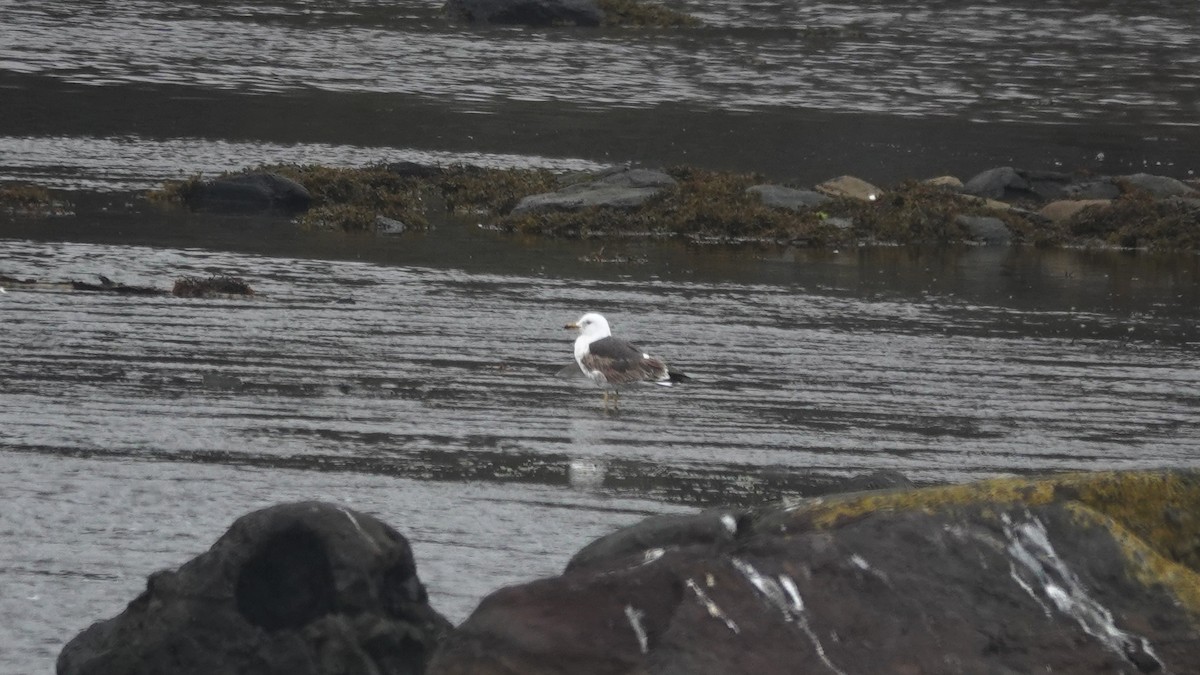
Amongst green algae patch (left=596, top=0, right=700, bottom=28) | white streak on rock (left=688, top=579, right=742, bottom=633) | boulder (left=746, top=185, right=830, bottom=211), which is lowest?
green algae patch (left=596, top=0, right=700, bottom=28)

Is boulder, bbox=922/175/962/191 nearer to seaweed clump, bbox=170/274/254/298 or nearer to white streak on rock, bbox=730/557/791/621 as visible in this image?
seaweed clump, bbox=170/274/254/298

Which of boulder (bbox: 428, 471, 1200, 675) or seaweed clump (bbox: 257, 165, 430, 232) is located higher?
boulder (bbox: 428, 471, 1200, 675)

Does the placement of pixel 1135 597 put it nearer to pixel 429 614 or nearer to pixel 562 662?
pixel 562 662

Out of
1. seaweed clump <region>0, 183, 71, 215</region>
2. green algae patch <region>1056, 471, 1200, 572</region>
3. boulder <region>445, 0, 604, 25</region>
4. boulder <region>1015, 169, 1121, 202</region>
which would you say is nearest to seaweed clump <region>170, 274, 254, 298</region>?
seaweed clump <region>0, 183, 71, 215</region>

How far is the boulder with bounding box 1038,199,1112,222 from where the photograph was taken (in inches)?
1040

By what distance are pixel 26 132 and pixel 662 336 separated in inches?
751

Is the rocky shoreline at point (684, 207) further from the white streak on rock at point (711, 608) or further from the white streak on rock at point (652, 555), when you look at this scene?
the white streak on rock at point (711, 608)

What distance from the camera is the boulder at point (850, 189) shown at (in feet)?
88.5

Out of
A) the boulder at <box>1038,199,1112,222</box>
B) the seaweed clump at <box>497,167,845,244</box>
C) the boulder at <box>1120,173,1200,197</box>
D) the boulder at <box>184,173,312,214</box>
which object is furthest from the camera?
the boulder at <box>1120,173,1200,197</box>

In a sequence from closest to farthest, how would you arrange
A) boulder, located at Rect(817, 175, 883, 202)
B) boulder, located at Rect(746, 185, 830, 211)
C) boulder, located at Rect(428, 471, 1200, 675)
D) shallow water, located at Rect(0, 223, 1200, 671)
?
boulder, located at Rect(428, 471, 1200, 675)
shallow water, located at Rect(0, 223, 1200, 671)
boulder, located at Rect(746, 185, 830, 211)
boulder, located at Rect(817, 175, 883, 202)

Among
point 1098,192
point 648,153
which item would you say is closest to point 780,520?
point 1098,192

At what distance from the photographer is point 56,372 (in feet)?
45.6

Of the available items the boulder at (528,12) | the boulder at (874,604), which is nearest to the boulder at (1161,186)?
the boulder at (874,604)

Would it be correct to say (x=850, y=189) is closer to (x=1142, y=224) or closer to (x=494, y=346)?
(x=1142, y=224)
